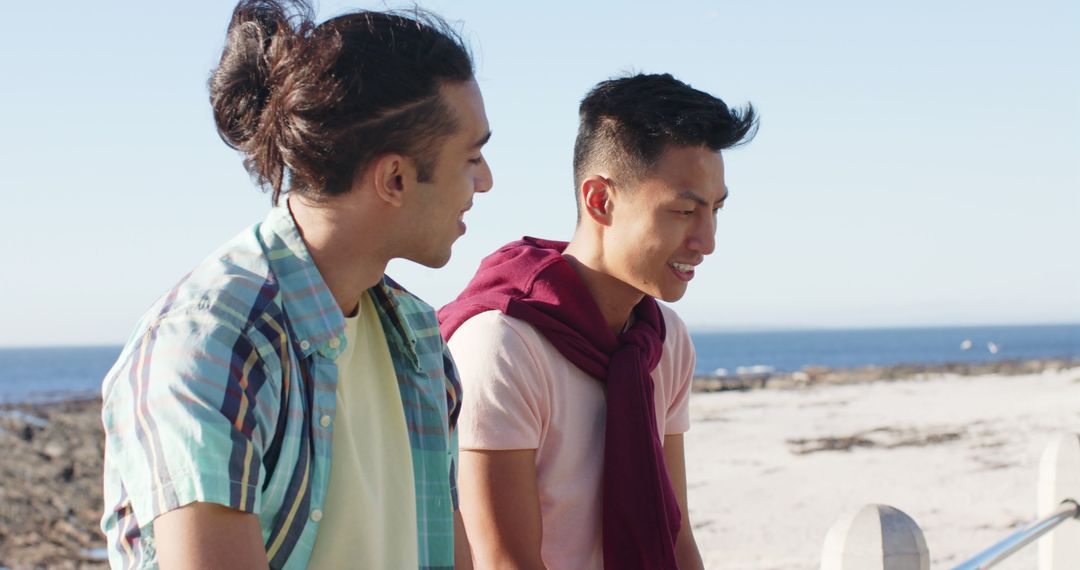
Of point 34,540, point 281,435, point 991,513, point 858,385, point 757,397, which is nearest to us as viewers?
point 281,435

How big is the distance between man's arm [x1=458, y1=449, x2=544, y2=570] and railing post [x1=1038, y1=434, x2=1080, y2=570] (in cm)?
217

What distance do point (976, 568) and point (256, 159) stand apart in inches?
75.7

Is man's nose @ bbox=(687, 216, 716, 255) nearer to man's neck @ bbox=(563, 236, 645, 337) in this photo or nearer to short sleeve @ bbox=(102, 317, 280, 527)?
man's neck @ bbox=(563, 236, 645, 337)

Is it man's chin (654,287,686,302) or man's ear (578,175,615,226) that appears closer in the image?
man's chin (654,287,686,302)

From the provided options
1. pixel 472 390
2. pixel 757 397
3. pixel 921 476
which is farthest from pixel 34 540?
pixel 757 397

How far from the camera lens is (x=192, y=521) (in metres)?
1.50

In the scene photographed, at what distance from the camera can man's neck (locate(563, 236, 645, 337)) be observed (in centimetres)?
292

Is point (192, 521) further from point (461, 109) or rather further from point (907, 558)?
point (907, 558)

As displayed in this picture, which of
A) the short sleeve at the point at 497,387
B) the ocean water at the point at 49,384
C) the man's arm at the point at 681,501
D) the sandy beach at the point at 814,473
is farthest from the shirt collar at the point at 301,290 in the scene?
the ocean water at the point at 49,384

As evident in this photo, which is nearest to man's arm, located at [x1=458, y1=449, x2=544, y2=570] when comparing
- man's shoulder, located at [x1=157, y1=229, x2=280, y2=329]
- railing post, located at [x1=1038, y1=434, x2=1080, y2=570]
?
man's shoulder, located at [x1=157, y1=229, x2=280, y2=329]

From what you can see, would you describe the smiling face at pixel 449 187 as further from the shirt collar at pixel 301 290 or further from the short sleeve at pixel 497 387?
the short sleeve at pixel 497 387

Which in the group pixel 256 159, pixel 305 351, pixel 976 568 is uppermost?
pixel 256 159

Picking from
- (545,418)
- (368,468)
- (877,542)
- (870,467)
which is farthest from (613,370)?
(870,467)

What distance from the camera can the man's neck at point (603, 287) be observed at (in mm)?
2924
